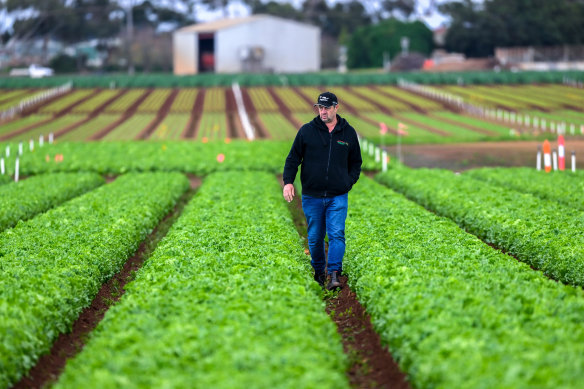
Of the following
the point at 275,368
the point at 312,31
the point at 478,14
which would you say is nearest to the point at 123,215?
the point at 275,368

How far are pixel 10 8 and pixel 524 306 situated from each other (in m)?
121

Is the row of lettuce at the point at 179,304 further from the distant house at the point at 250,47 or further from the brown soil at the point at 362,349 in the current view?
the distant house at the point at 250,47

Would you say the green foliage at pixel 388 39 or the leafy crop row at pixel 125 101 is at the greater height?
the green foliage at pixel 388 39

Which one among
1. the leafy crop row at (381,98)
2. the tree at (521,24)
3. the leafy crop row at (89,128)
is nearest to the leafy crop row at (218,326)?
the leafy crop row at (89,128)

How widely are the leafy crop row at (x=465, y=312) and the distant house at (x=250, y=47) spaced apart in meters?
90.1

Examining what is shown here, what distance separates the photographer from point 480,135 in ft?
143

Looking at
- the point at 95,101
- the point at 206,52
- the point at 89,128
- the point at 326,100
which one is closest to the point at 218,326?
the point at 326,100

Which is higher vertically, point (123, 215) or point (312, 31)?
point (312, 31)

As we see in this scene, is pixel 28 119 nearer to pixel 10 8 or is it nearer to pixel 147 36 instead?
pixel 10 8

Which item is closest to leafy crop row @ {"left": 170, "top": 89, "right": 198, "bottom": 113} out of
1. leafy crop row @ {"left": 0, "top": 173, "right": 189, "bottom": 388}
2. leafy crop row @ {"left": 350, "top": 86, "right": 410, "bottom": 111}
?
leafy crop row @ {"left": 350, "top": 86, "right": 410, "bottom": 111}

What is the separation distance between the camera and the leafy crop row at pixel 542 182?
59.8ft

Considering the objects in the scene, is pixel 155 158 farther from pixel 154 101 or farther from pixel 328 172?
pixel 154 101

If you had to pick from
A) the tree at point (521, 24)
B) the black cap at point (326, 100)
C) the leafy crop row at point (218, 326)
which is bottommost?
the leafy crop row at point (218, 326)

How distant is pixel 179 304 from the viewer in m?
8.50
